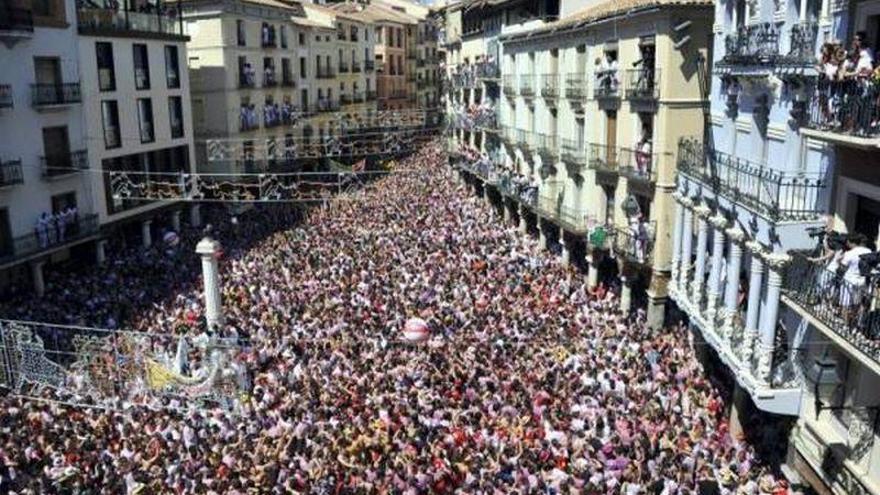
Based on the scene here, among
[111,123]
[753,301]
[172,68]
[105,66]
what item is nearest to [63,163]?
[111,123]

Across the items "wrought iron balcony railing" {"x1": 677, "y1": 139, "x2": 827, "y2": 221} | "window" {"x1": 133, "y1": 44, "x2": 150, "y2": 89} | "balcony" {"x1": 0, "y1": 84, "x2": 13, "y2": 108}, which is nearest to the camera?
"wrought iron balcony railing" {"x1": 677, "y1": 139, "x2": 827, "y2": 221}

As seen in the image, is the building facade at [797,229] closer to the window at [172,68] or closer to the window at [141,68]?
the window at [141,68]

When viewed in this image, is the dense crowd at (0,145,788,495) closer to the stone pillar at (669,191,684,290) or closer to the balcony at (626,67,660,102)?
the stone pillar at (669,191,684,290)

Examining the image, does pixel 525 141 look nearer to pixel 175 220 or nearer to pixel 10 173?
pixel 175 220

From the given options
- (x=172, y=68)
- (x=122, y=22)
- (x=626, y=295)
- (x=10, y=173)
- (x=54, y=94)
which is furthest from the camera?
(x=172, y=68)

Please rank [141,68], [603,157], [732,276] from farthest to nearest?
1. [141,68]
2. [603,157]
3. [732,276]

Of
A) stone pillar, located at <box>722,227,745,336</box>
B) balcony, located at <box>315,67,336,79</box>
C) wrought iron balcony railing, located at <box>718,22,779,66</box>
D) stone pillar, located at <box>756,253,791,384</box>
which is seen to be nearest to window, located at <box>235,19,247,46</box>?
balcony, located at <box>315,67,336,79</box>

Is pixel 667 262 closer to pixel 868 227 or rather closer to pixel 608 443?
pixel 608 443
